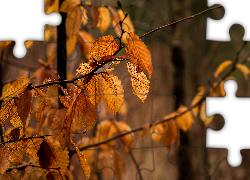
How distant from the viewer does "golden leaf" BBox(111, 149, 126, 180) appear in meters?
0.77

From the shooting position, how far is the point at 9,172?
1.73 ft

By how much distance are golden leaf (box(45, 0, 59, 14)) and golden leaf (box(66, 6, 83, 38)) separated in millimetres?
107

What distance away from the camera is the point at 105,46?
1.30ft

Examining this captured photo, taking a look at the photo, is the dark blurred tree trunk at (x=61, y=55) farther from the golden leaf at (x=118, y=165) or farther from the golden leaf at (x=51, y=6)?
the golden leaf at (x=118, y=165)

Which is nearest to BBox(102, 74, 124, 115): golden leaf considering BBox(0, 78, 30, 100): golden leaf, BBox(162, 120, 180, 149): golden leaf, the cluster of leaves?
the cluster of leaves

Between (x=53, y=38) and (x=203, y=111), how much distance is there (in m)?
0.67

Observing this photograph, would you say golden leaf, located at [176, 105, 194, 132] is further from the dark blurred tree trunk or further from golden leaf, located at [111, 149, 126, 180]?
the dark blurred tree trunk

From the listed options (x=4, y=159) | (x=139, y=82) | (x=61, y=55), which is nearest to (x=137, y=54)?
(x=139, y=82)

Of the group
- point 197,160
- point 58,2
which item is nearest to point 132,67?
point 58,2

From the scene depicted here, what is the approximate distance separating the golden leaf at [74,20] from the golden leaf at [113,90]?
315mm

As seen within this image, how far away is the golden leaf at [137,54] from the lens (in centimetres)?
36

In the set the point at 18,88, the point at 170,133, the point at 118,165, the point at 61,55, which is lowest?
the point at 118,165

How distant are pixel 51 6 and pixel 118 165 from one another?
581 mm

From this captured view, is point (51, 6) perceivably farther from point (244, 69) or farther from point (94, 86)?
point (244, 69)
